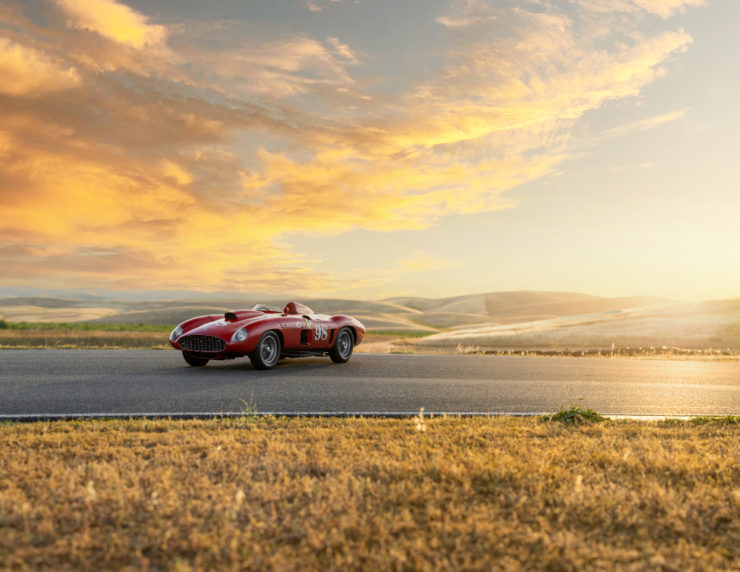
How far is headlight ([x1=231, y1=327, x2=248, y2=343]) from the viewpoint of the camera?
1236 centimetres

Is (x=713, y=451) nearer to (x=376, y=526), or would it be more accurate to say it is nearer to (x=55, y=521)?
(x=376, y=526)

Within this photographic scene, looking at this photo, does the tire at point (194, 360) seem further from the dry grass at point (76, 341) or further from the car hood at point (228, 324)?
the dry grass at point (76, 341)

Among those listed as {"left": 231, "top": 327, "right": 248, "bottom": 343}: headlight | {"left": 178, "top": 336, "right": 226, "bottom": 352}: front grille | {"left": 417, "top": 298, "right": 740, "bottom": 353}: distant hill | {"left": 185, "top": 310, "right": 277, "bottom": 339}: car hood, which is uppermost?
{"left": 185, "top": 310, "right": 277, "bottom": 339}: car hood

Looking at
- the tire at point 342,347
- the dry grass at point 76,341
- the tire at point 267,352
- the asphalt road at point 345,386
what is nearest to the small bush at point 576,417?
the asphalt road at point 345,386

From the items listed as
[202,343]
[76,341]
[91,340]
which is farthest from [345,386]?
[91,340]

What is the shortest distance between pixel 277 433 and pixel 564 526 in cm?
348

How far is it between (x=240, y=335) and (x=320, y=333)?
213cm

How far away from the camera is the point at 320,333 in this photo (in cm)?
1395

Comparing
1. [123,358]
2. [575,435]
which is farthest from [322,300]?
[575,435]

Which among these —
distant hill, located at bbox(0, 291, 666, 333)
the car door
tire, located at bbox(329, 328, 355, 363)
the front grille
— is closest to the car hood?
the front grille

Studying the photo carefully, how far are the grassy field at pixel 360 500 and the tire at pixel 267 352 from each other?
19.1 feet

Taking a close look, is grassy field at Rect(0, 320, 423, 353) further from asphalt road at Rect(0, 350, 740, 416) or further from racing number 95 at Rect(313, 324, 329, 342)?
racing number 95 at Rect(313, 324, 329, 342)

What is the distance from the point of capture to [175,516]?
4031 mm

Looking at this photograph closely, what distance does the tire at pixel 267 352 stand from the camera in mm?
12692
